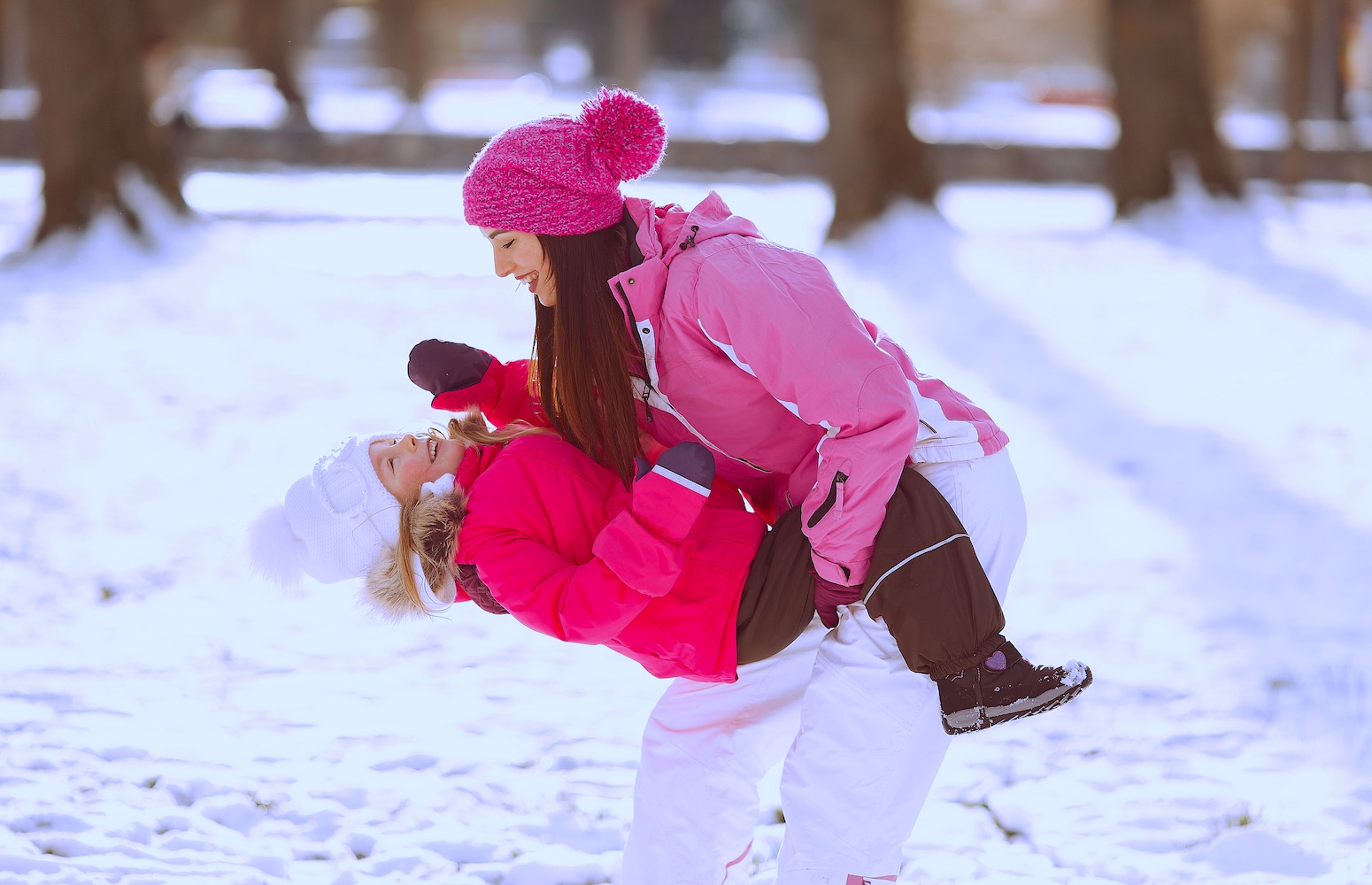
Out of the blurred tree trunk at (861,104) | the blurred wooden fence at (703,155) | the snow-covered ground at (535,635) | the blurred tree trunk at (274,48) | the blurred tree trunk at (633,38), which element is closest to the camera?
the snow-covered ground at (535,635)

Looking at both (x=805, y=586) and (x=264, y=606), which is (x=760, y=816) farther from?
(x=264, y=606)

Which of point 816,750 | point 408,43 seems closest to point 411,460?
point 816,750

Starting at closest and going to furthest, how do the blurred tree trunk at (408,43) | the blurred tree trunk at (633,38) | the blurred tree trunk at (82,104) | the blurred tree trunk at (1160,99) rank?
the blurred tree trunk at (82,104) → the blurred tree trunk at (1160,99) → the blurred tree trunk at (633,38) → the blurred tree trunk at (408,43)

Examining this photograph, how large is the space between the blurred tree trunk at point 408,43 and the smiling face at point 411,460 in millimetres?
21821

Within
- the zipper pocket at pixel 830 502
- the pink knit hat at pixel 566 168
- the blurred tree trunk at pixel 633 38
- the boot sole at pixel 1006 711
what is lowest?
the blurred tree trunk at pixel 633 38

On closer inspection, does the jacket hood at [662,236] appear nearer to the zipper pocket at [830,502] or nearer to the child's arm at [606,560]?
the child's arm at [606,560]

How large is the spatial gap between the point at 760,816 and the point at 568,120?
1609mm

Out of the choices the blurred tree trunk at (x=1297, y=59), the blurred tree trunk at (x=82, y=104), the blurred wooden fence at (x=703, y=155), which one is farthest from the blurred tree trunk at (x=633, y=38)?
the blurred tree trunk at (x=82, y=104)

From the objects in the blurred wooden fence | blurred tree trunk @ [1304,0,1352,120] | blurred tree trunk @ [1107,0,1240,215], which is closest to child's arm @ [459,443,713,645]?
blurred tree trunk @ [1107,0,1240,215]

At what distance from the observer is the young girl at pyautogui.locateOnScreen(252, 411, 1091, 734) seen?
6.22 ft

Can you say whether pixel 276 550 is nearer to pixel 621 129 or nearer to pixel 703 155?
pixel 621 129

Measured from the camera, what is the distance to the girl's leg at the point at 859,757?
196 centimetres

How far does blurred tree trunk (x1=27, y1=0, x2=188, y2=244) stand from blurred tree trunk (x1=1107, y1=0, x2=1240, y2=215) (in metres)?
7.39

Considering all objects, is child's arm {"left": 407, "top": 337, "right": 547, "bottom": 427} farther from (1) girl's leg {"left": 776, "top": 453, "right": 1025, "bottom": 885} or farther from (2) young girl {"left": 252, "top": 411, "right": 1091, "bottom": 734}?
(1) girl's leg {"left": 776, "top": 453, "right": 1025, "bottom": 885}
